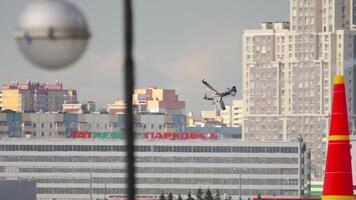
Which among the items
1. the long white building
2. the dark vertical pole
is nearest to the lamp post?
the dark vertical pole

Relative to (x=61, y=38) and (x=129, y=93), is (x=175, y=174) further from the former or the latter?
A: (x=129, y=93)

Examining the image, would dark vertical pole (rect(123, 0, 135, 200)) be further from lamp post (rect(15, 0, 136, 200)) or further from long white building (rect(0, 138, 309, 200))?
long white building (rect(0, 138, 309, 200))

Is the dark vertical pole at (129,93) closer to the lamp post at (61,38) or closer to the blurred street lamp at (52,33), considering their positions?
the lamp post at (61,38)

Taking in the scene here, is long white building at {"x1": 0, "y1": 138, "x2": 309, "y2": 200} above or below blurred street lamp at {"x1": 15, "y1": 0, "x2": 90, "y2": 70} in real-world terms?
below

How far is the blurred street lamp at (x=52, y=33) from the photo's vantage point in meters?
15.2

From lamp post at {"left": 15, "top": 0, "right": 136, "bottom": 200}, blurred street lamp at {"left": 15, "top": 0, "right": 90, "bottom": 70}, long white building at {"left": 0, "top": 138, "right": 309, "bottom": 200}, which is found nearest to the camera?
lamp post at {"left": 15, "top": 0, "right": 136, "bottom": 200}

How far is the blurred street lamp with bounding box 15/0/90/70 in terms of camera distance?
15.2 m

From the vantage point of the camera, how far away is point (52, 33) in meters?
15.3

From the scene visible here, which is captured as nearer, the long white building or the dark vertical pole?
the dark vertical pole

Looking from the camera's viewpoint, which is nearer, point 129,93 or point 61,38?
point 129,93

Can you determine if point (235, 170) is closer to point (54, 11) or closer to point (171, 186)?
point (171, 186)

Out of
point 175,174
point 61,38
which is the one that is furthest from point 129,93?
point 175,174

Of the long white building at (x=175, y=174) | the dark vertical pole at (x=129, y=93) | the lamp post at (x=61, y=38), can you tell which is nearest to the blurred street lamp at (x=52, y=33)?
the lamp post at (x=61, y=38)

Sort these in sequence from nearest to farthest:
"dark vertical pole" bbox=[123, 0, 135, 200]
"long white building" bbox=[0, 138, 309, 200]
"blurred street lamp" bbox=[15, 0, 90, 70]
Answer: "dark vertical pole" bbox=[123, 0, 135, 200] < "blurred street lamp" bbox=[15, 0, 90, 70] < "long white building" bbox=[0, 138, 309, 200]
